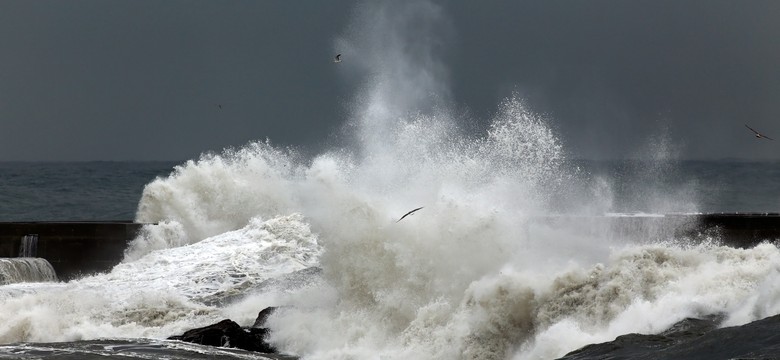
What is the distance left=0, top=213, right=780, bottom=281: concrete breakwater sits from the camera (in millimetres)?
19703

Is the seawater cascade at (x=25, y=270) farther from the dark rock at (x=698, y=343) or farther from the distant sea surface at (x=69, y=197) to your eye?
the distant sea surface at (x=69, y=197)

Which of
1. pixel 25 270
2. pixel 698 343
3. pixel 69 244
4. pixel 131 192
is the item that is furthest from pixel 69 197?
pixel 698 343

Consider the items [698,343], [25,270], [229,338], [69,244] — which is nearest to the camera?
[698,343]

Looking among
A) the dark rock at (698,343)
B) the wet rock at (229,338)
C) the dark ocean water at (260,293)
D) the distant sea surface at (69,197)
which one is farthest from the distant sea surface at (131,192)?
the dark rock at (698,343)

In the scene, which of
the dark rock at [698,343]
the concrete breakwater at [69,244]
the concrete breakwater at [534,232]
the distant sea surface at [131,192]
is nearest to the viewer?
the dark rock at [698,343]

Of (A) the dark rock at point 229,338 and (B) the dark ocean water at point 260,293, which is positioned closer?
(B) the dark ocean water at point 260,293

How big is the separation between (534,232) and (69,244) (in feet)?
34.7

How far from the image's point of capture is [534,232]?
17.5m

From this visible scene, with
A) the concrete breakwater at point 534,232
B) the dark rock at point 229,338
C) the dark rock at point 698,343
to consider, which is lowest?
the dark rock at point 698,343

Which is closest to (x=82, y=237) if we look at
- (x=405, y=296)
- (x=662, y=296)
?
(x=405, y=296)

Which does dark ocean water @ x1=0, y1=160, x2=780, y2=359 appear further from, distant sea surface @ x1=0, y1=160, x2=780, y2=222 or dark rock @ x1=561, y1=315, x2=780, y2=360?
distant sea surface @ x1=0, y1=160, x2=780, y2=222

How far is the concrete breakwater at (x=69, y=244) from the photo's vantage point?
923 inches

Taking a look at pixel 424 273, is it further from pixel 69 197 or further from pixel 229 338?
pixel 69 197

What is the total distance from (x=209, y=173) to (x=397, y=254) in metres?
14.0
